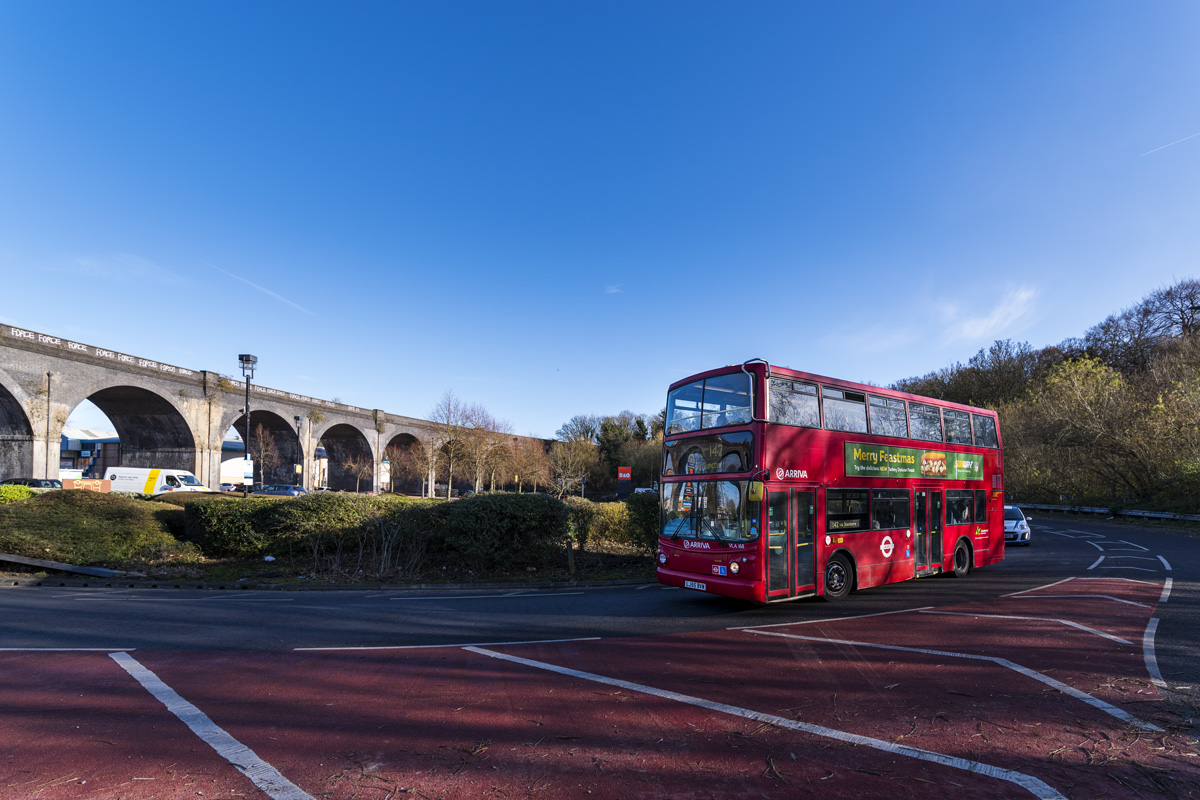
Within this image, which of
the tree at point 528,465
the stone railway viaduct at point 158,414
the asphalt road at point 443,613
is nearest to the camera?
the asphalt road at point 443,613

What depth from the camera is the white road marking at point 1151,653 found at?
18.4 ft

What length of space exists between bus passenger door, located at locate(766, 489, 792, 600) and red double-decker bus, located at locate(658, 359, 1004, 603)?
A: 15 mm

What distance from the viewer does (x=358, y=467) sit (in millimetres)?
59750

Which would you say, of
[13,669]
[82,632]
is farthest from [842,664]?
[82,632]

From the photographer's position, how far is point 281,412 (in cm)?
4969

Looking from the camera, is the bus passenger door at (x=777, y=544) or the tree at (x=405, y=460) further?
the tree at (x=405, y=460)

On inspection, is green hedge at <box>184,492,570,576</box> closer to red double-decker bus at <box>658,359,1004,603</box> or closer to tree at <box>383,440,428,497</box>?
red double-decker bus at <box>658,359,1004,603</box>

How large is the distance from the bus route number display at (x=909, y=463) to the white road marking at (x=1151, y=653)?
4016mm

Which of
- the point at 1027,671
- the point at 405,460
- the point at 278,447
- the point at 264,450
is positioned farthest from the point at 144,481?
the point at 1027,671

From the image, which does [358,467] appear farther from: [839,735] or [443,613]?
[839,735]

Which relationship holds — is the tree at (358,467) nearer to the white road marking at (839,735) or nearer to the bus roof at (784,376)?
the bus roof at (784,376)

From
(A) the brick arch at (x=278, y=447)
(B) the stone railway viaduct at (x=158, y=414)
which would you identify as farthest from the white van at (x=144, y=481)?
(A) the brick arch at (x=278, y=447)

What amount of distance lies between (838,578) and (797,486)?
2.20m

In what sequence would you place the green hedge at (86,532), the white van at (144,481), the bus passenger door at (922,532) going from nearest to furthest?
the bus passenger door at (922,532), the green hedge at (86,532), the white van at (144,481)
